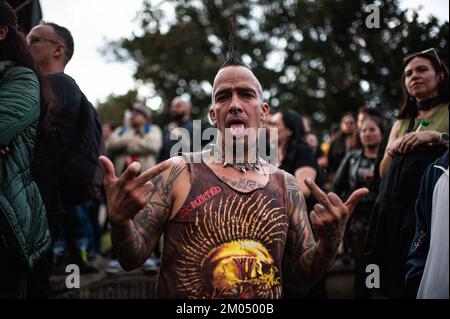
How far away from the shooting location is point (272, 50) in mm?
21109

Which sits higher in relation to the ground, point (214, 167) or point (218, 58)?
point (218, 58)

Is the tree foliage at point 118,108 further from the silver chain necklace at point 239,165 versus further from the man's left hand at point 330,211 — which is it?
the man's left hand at point 330,211

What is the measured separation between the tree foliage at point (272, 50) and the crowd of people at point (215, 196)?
18.5 feet

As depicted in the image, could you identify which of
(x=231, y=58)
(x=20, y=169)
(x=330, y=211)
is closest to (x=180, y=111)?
(x=231, y=58)

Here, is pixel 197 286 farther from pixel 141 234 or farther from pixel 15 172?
pixel 15 172

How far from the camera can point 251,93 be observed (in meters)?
2.86

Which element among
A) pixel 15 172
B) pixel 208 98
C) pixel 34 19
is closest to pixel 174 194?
pixel 15 172

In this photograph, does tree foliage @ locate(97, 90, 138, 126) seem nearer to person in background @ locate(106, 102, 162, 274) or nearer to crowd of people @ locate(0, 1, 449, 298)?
person in background @ locate(106, 102, 162, 274)

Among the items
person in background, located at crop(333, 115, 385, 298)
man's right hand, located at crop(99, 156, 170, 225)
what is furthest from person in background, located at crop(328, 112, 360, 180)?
man's right hand, located at crop(99, 156, 170, 225)

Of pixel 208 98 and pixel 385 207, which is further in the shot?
pixel 208 98

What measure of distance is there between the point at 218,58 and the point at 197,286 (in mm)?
20158

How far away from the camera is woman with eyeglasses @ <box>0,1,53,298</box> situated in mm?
2752
